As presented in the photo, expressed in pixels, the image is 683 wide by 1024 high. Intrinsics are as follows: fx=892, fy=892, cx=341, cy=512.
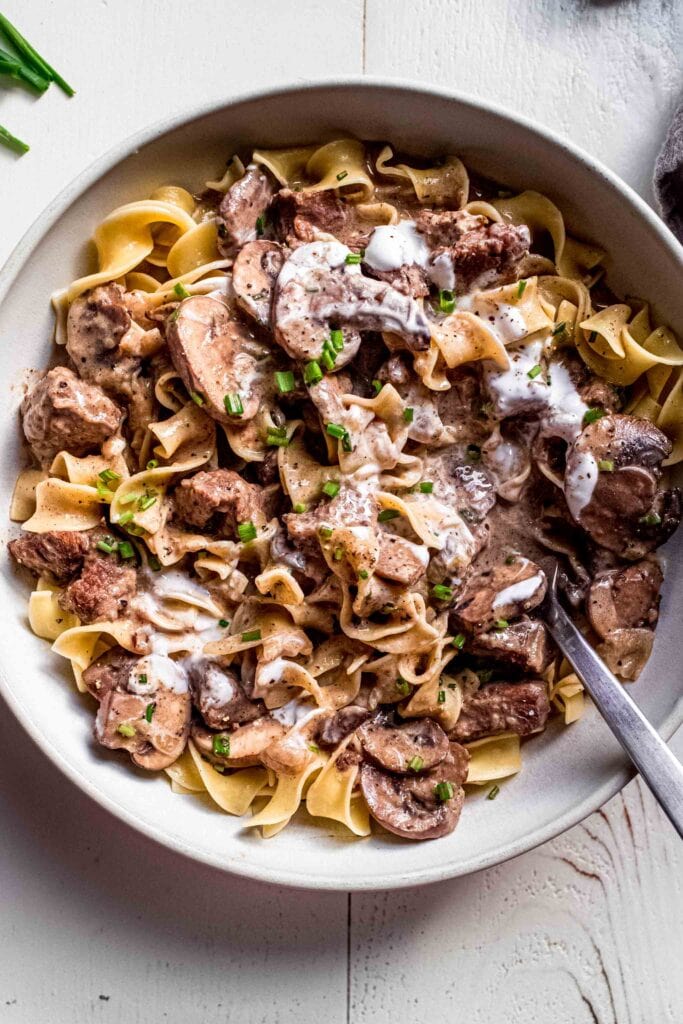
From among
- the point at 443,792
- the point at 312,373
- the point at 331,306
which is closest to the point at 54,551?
the point at 312,373

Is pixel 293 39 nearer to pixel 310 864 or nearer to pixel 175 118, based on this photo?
pixel 175 118

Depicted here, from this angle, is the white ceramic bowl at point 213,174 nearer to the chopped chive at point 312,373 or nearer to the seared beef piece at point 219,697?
the seared beef piece at point 219,697

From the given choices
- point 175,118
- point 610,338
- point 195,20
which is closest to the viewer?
point 175,118

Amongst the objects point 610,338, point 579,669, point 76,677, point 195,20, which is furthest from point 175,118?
point 579,669

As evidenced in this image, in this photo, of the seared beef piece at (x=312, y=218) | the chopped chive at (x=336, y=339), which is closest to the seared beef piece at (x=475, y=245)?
the seared beef piece at (x=312, y=218)

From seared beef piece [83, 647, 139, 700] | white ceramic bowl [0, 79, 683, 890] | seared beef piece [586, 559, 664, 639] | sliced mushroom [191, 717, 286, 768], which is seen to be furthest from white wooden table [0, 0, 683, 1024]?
seared beef piece [586, 559, 664, 639]

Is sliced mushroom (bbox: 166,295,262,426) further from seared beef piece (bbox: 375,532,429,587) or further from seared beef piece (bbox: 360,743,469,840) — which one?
seared beef piece (bbox: 360,743,469,840)
